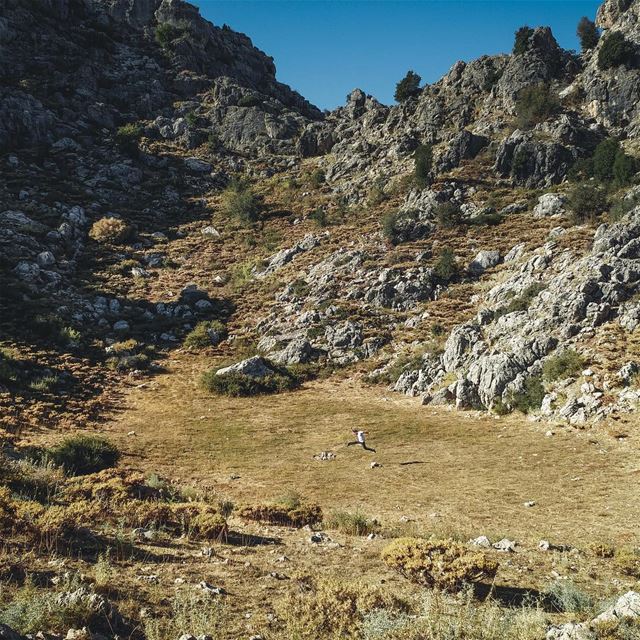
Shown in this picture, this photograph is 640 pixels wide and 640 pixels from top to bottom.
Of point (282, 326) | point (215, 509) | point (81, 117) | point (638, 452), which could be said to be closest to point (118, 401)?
point (282, 326)

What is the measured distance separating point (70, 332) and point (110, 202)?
107ft

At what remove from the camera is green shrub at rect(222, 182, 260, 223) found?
63.7m

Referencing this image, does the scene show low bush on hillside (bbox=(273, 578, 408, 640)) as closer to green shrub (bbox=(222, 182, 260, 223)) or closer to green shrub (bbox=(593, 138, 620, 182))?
green shrub (bbox=(593, 138, 620, 182))

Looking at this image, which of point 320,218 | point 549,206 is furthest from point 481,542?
point 320,218

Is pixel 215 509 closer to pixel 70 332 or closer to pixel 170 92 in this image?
pixel 70 332

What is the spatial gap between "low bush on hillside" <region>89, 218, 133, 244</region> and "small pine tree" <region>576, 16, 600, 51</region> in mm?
75070

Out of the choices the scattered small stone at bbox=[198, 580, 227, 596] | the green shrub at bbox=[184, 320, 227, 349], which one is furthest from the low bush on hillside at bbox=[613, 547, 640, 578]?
the green shrub at bbox=[184, 320, 227, 349]

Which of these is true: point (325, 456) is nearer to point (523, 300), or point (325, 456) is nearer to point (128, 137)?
point (523, 300)

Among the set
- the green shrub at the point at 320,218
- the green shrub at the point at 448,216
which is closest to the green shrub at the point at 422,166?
the green shrub at the point at 448,216

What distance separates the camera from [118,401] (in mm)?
31922

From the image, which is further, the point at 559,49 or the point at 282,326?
the point at 559,49

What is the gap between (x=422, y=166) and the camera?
59.2m

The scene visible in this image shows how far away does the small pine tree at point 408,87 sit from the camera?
78.9 m

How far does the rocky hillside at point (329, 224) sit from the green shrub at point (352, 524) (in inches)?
647
